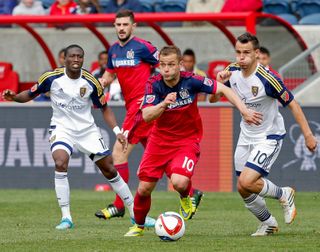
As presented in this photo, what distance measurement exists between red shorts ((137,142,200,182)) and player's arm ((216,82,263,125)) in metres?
0.77

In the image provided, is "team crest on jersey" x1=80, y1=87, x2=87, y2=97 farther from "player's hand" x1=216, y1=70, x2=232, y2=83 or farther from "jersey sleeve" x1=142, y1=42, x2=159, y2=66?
"player's hand" x1=216, y1=70, x2=232, y2=83

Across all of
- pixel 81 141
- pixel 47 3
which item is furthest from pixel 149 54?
pixel 47 3

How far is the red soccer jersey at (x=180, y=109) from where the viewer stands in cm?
1062

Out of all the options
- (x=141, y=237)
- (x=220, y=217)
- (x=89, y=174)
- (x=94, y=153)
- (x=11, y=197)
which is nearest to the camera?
(x=141, y=237)

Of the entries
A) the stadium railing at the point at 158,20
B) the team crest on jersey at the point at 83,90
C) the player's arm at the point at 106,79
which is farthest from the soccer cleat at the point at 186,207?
the stadium railing at the point at 158,20

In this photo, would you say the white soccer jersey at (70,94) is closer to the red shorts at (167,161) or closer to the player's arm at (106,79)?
the player's arm at (106,79)

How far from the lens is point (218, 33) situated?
61.2ft

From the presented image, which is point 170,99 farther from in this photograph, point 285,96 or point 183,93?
point 285,96

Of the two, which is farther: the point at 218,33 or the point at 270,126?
the point at 218,33

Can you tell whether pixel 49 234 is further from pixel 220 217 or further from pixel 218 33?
pixel 218 33

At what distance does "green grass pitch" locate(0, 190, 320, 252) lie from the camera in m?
9.88

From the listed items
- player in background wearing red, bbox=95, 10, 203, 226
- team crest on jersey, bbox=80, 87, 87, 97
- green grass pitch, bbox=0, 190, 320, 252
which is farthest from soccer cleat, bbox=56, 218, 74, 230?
player in background wearing red, bbox=95, 10, 203, 226

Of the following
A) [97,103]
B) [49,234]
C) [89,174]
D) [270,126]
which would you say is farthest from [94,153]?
[89,174]

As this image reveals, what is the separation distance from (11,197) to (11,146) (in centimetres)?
175
